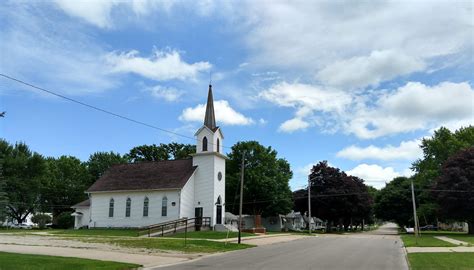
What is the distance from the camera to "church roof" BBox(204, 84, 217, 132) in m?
49.1

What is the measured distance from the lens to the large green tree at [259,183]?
60.8 metres

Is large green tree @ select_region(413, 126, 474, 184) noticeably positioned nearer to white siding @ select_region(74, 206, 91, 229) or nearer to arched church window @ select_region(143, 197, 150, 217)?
arched church window @ select_region(143, 197, 150, 217)

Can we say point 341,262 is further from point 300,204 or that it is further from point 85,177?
point 85,177

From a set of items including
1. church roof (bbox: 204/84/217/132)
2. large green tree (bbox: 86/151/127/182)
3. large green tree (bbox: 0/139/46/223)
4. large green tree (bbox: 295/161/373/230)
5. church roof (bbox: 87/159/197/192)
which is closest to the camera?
church roof (bbox: 87/159/197/192)

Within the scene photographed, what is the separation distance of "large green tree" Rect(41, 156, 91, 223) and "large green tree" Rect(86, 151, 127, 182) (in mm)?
1488

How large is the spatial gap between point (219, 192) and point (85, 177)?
142ft

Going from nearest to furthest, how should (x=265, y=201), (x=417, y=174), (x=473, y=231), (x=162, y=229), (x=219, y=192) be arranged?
(x=162, y=229)
(x=219, y=192)
(x=473, y=231)
(x=265, y=201)
(x=417, y=174)

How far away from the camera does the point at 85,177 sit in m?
82.8

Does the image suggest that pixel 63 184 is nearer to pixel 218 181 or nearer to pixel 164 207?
pixel 164 207

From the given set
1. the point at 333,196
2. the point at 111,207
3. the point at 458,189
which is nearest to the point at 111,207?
the point at 111,207

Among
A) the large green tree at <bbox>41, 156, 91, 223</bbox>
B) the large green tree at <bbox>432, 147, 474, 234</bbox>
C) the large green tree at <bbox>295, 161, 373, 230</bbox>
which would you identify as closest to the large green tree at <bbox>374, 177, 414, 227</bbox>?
the large green tree at <bbox>295, 161, 373, 230</bbox>

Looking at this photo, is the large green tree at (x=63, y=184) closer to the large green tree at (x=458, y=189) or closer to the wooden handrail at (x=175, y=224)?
the wooden handrail at (x=175, y=224)

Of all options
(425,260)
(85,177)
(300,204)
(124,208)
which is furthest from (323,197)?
(425,260)

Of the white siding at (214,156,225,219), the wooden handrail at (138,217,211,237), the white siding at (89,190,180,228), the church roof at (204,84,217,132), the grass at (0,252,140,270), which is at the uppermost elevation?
the church roof at (204,84,217,132)
